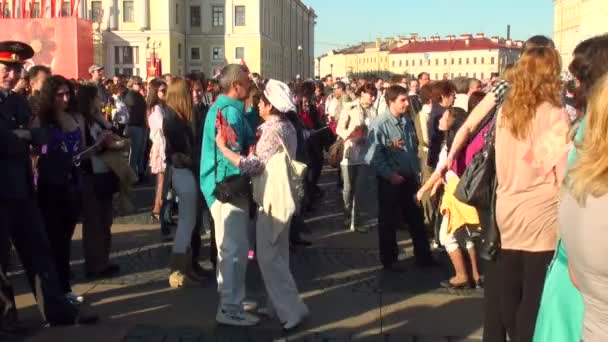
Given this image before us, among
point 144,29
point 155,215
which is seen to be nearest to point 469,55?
point 144,29

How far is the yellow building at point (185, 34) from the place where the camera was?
8606 centimetres

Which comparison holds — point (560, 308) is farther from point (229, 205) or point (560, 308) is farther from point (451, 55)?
point (451, 55)

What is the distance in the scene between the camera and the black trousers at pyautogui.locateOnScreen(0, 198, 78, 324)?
509cm

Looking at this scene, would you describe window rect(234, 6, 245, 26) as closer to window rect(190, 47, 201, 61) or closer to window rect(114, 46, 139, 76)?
window rect(190, 47, 201, 61)

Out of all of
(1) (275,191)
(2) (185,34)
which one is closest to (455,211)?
(1) (275,191)

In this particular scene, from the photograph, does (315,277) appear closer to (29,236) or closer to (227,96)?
(227,96)

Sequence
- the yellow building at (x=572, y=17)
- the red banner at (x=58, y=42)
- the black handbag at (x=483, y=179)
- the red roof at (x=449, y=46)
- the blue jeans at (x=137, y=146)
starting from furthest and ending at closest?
the red roof at (x=449, y=46) < the yellow building at (x=572, y=17) < the red banner at (x=58, y=42) < the blue jeans at (x=137, y=146) < the black handbag at (x=483, y=179)

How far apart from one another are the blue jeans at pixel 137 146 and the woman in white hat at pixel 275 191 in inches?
322

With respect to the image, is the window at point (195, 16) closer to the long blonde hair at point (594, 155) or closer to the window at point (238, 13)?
the window at point (238, 13)

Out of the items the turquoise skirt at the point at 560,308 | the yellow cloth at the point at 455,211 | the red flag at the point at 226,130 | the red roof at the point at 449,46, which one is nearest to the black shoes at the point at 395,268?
the yellow cloth at the point at 455,211

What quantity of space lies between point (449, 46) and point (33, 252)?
158539 mm

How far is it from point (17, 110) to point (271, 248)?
2.05 metres

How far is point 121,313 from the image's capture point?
5844 mm

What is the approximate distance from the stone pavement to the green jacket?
1.05 meters
